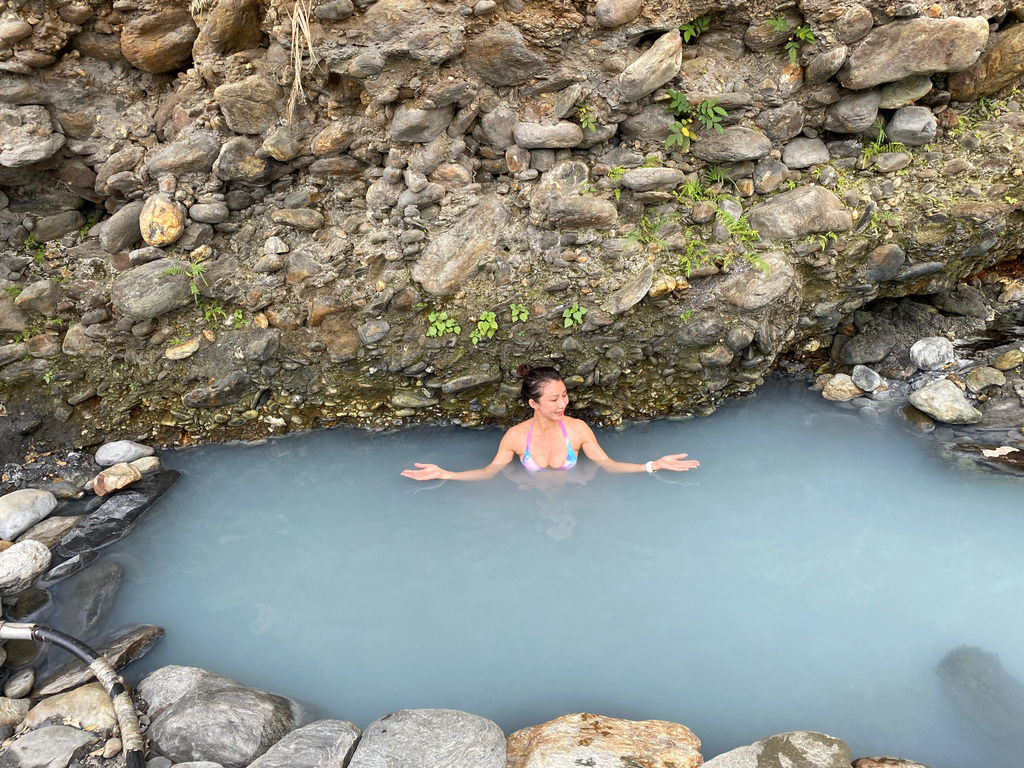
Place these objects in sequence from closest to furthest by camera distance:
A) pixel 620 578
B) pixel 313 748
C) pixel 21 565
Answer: pixel 313 748
pixel 21 565
pixel 620 578

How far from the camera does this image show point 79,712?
125 inches

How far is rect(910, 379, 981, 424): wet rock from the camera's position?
14.9ft

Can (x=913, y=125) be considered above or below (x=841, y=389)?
above

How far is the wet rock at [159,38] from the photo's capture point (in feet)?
13.7

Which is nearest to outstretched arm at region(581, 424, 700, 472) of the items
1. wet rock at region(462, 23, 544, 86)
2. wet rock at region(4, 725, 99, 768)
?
wet rock at region(462, 23, 544, 86)

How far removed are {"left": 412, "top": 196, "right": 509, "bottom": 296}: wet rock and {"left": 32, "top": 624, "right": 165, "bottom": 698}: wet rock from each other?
2.86 metres

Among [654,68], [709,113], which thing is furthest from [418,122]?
[709,113]

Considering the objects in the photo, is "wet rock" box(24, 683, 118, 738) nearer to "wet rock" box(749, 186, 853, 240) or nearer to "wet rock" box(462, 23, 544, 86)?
"wet rock" box(462, 23, 544, 86)

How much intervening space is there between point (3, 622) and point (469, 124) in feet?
13.5

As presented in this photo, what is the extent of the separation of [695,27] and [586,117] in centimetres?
91

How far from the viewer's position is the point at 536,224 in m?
4.42

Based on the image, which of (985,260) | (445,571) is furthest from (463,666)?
(985,260)

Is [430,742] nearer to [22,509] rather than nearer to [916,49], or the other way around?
[22,509]

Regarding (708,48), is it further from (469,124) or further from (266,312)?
(266,312)
